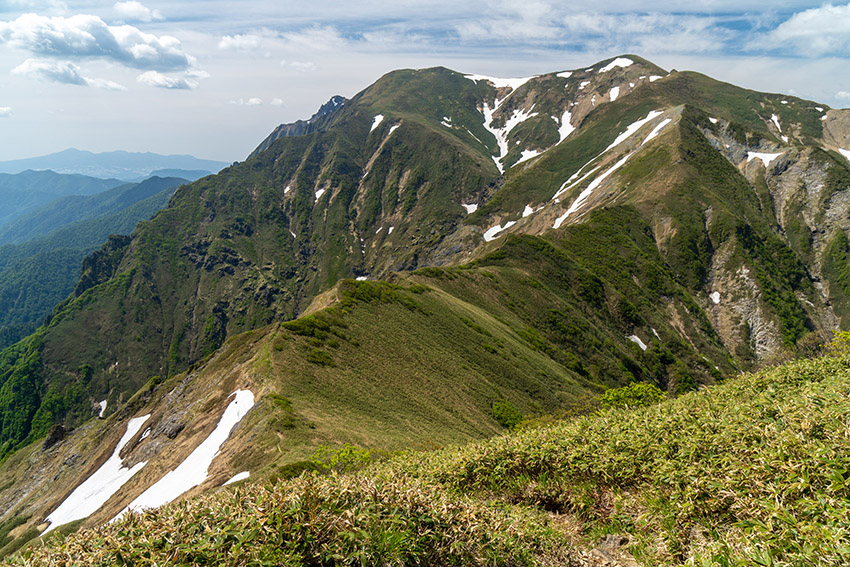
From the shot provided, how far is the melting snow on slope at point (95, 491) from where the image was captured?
38625mm

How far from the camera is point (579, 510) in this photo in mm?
10828

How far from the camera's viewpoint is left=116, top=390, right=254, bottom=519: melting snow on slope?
28.3m

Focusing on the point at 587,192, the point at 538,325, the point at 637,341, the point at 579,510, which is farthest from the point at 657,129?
the point at 579,510

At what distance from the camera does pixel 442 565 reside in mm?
7488

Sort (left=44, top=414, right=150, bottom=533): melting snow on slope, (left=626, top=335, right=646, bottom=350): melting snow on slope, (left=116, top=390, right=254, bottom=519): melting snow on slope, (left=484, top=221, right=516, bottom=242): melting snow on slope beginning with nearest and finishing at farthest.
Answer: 1. (left=116, top=390, right=254, bottom=519): melting snow on slope
2. (left=44, top=414, right=150, bottom=533): melting snow on slope
3. (left=626, top=335, right=646, bottom=350): melting snow on slope
4. (left=484, top=221, right=516, bottom=242): melting snow on slope

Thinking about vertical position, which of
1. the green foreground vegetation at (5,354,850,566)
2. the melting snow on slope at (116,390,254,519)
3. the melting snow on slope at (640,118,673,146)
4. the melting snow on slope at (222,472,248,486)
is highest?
the green foreground vegetation at (5,354,850,566)

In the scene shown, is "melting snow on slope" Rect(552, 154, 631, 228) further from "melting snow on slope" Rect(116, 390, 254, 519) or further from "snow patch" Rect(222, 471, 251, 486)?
"snow patch" Rect(222, 471, 251, 486)

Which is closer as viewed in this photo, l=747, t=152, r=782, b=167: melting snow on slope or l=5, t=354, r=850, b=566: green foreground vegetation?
l=5, t=354, r=850, b=566: green foreground vegetation

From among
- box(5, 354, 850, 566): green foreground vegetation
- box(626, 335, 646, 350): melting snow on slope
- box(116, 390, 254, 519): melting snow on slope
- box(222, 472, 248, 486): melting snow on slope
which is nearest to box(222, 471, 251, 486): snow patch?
box(222, 472, 248, 486): melting snow on slope

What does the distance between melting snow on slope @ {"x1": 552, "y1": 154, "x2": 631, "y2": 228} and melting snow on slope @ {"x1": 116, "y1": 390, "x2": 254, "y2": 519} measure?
465 feet

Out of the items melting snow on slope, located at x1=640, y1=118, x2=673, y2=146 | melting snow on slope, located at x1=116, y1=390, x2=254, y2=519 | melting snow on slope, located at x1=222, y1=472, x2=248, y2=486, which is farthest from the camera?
melting snow on slope, located at x1=640, y1=118, x2=673, y2=146

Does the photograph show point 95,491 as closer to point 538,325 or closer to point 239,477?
point 239,477

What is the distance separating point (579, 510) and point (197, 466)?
1176 inches

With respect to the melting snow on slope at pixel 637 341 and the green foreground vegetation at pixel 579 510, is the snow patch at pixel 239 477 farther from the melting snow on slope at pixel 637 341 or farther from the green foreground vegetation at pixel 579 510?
the melting snow on slope at pixel 637 341
